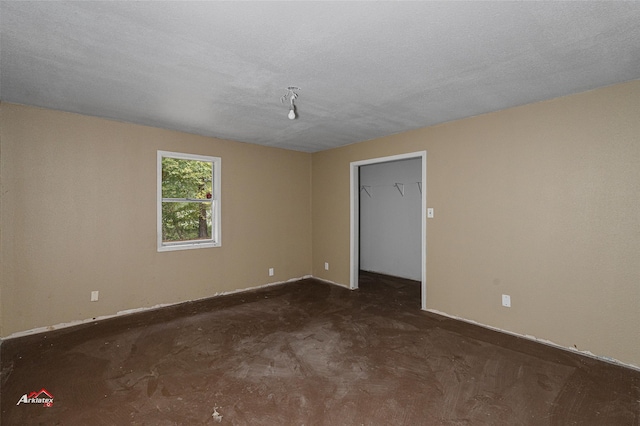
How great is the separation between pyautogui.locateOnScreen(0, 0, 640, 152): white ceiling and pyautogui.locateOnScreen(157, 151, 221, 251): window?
1.06 m

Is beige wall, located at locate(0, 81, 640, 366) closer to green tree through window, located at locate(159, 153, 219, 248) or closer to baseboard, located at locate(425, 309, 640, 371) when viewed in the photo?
baseboard, located at locate(425, 309, 640, 371)

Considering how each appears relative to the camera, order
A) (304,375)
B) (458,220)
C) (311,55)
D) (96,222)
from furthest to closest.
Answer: (458,220) < (96,222) < (304,375) < (311,55)

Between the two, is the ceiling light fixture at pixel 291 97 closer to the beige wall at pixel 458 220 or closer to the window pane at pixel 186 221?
the beige wall at pixel 458 220

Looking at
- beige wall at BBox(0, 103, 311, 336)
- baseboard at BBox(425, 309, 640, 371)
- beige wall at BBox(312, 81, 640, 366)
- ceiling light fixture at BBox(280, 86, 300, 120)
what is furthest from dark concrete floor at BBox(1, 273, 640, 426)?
ceiling light fixture at BBox(280, 86, 300, 120)

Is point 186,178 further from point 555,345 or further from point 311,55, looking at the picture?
point 555,345

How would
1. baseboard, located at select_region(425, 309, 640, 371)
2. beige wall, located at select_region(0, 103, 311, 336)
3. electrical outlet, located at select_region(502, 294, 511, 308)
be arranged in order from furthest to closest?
electrical outlet, located at select_region(502, 294, 511, 308) < beige wall, located at select_region(0, 103, 311, 336) < baseboard, located at select_region(425, 309, 640, 371)

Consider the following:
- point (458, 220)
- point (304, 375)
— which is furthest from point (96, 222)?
point (458, 220)

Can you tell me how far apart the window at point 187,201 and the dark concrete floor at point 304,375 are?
1.15 metres

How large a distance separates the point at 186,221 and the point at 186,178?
63 cm

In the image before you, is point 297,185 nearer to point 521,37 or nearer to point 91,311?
point 91,311

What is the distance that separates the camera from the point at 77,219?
3.40 m

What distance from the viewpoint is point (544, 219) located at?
296 centimetres

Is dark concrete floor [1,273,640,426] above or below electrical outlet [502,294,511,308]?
below

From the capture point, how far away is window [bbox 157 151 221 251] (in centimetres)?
408
